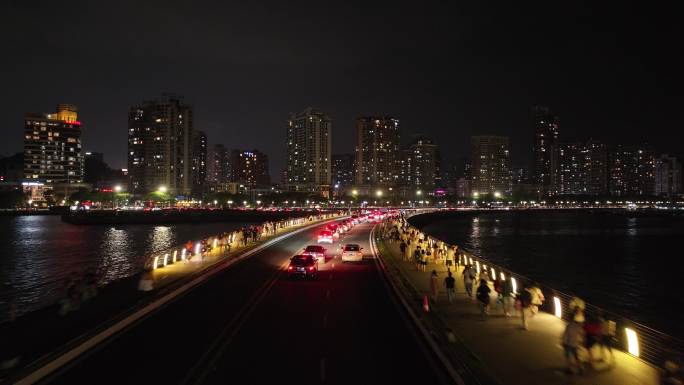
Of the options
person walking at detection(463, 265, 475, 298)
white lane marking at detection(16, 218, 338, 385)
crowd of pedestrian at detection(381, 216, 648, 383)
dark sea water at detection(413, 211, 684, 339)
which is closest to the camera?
white lane marking at detection(16, 218, 338, 385)

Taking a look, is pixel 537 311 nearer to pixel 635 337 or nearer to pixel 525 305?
pixel 525 305

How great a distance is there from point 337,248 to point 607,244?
6547 centimetres

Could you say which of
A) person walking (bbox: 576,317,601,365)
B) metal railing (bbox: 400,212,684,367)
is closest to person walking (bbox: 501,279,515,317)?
metal railing (bbox: 400,212,684,367)

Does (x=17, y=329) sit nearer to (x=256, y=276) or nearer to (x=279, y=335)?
(x=279, y=335)

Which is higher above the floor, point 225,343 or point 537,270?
point 225,343

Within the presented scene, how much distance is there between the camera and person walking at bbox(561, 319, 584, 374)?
12555mm

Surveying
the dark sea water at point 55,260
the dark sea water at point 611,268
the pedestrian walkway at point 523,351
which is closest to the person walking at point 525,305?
the pedestrian walkway at point 523,351

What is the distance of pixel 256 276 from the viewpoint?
95.3 feet

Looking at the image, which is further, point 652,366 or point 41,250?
point 41,250

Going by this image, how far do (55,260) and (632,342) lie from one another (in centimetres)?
6342

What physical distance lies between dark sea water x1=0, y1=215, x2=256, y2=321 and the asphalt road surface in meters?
17.5

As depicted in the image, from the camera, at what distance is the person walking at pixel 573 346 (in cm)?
1255

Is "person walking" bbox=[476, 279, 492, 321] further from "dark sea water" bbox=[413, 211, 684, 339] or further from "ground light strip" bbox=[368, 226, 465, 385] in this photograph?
"dark sea water" bbox=[413, 211, 684, 339]

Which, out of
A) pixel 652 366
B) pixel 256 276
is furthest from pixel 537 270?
pixel 652 366
